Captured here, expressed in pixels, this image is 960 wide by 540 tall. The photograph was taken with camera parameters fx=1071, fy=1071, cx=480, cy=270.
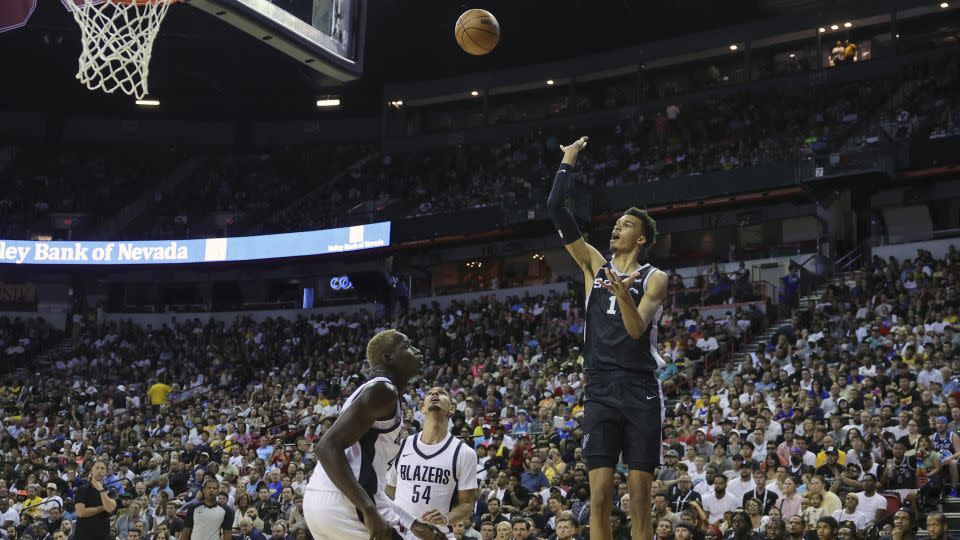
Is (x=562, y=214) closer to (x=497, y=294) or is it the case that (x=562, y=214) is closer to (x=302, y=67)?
(x=497, y=294)

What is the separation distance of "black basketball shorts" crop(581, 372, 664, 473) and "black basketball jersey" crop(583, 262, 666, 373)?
0.07 meters

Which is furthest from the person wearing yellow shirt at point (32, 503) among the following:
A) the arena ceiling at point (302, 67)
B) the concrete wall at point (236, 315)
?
the concrete wall at point (236, 315)

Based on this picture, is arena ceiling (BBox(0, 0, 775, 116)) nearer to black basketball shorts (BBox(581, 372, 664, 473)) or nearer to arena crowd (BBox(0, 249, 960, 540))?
arena crowd (BBox(0, 249, 960, 540))

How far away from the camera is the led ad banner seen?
32.2 metres

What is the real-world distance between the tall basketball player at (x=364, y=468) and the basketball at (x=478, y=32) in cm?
891

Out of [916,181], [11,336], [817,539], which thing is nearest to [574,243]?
[817,539]

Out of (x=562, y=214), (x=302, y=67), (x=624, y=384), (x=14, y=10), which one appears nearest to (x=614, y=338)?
(x=624, y=384)

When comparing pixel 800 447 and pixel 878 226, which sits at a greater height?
pixel 878 226

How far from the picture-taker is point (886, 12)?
→ 30.1 m

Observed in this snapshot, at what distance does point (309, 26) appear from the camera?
10.7 metres

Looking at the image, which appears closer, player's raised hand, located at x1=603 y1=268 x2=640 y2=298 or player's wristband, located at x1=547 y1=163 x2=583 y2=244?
player's raised hand, located at x1=603 y1=268 x2=640 y2=298

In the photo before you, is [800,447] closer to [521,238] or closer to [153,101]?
[521,238]

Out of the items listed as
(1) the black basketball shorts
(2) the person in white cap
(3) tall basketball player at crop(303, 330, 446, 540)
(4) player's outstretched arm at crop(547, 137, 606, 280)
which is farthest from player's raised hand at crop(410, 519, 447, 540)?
(2) the person in white cap

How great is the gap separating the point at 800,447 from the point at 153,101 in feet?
101
